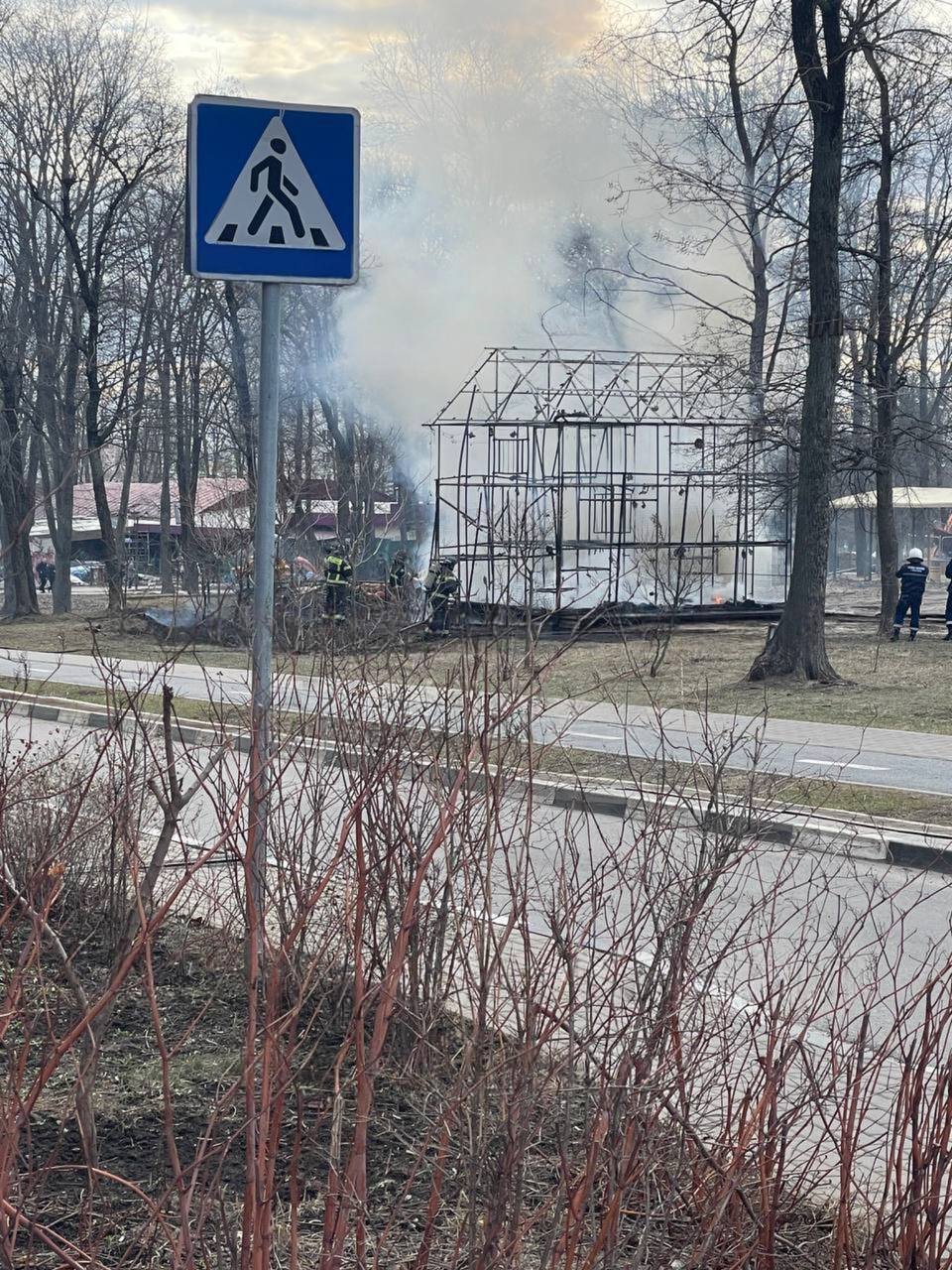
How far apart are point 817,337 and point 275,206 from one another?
1297 cm

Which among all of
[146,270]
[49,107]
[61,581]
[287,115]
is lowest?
[61,581]

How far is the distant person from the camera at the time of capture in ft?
72.4

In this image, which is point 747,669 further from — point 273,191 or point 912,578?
point 273,191

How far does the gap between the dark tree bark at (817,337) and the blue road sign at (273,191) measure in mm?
12520

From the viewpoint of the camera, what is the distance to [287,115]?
4.23m

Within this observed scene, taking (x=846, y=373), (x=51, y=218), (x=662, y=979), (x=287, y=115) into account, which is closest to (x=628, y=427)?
(x=846, y=373)

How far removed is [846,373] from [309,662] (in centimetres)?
2129

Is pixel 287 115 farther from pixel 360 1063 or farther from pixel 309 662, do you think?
pixel 360 1063

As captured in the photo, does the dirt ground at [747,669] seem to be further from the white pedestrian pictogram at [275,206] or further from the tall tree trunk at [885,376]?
the white pedestrian pictogram at [275,206]

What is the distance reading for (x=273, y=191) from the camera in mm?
4230

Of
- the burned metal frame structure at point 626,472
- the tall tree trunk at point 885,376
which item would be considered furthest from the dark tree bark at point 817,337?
the burned metal frame structure at point 626,472

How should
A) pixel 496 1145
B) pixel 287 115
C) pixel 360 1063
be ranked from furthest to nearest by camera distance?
pixel 287 115, pixel 496 1145, pixel 360 1063

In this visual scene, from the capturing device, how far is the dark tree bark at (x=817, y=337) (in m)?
16.2

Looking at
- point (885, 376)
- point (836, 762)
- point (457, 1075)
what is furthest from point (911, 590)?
point (457, 1075)
